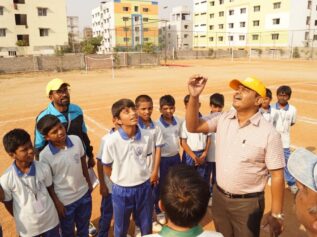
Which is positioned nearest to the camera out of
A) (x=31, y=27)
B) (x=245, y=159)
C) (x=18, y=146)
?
(x=245, y=159)

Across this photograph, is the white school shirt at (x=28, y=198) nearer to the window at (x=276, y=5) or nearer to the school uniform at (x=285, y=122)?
the school uniform at (x=285, y=122)

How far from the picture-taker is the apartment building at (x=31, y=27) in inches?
1570

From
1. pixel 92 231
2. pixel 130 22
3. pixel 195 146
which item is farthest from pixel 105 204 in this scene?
pixel 130 22

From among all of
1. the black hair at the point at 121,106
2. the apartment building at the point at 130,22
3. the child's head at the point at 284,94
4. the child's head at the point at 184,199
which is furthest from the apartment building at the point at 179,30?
the child's head at the point at 184,199

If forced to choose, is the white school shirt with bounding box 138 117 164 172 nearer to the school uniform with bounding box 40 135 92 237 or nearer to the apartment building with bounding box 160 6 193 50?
the school uniform with bounding box 40 135 92 237

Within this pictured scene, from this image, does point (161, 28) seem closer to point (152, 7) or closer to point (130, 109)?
point (152, 7)

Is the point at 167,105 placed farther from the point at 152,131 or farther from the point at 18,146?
the point at 18,146

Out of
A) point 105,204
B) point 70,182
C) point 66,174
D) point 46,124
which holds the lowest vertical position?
point 105,204

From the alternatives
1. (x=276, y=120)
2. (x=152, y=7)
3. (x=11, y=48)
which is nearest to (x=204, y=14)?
(x=152, y=7)

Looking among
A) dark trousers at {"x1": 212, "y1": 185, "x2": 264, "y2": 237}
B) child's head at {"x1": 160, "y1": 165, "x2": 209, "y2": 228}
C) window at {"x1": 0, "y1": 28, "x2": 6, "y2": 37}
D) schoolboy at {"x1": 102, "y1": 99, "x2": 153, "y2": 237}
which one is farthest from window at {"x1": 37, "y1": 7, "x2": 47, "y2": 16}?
child's head at {"x1": 160, "y1": 165, "x2": 209, "y2": 228}

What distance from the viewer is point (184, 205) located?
168cm

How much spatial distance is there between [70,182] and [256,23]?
60.9 meters

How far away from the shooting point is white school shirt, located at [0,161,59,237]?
9.09 feet

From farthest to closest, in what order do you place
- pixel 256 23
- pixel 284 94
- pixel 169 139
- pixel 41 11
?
1. pixel 256 23
2. pixel 41 11
3. pixel 284 94
4. pixel 169 139
